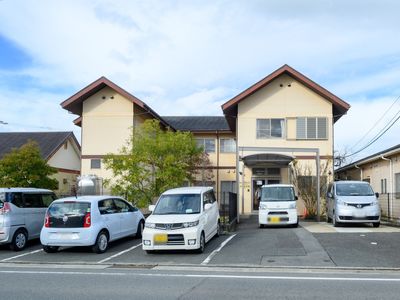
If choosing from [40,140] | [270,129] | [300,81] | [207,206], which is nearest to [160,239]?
[207,206]

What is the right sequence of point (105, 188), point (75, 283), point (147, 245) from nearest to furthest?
point (75, 283), point (147, 245), point (105, 188)

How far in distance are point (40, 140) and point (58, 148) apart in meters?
2.15

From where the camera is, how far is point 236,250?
13.0 meters

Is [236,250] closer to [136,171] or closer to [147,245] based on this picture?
[147,245]

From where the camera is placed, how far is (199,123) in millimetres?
34406

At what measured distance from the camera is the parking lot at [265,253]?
36.8 ft

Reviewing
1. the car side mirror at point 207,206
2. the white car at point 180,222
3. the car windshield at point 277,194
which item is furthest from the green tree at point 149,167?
the white car at point 180,222

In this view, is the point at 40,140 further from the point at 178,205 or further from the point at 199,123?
the point at 178,205

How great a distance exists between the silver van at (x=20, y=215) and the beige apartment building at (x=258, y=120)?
32.6ft

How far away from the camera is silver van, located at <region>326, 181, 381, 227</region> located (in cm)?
1786

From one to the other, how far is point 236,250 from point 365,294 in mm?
5652

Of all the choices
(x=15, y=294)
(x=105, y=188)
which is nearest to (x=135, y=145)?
(x=105, y=188)

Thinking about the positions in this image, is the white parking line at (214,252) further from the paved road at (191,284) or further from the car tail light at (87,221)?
the car tail light at (87,221)

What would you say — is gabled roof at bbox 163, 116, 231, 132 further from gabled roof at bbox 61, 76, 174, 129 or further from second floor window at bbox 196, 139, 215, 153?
gabled roof at bbox 61, 76, 174, 129
